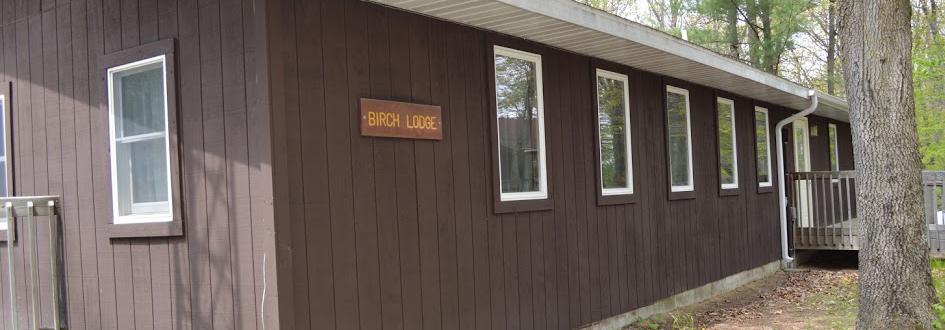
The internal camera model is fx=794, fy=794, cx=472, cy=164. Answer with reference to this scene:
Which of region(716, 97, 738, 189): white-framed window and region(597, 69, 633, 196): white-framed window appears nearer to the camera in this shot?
region(597, 69, 633, 196): white-framed window

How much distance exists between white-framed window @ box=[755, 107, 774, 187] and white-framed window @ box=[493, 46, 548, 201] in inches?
220

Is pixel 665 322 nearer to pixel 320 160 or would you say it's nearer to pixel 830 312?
pixel 830 312

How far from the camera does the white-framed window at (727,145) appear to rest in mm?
9789

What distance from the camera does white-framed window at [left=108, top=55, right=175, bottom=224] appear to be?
15.5 ft

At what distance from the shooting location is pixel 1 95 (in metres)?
5.95

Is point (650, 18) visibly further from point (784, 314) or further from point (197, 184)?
point (197, 184)

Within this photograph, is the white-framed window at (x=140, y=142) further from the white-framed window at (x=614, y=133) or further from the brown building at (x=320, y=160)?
the white-framed window at (x=614, y=133)

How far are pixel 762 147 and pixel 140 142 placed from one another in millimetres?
8804

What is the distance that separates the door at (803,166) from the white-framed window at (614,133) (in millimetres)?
5334

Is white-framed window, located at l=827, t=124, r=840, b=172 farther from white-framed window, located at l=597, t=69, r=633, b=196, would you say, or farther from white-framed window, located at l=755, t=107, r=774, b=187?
white-framed window, located at l=597, t=69, r=633, b=196

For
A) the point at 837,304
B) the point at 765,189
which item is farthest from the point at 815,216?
the point at 837,304

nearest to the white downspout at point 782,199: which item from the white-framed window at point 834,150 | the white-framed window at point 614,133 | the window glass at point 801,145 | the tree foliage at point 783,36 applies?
the window glass at point 801,145

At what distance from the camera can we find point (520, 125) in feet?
20.5

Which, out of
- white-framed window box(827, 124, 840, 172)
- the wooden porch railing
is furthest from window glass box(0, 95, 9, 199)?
white-framed window box(827, 124, 840, 172)
